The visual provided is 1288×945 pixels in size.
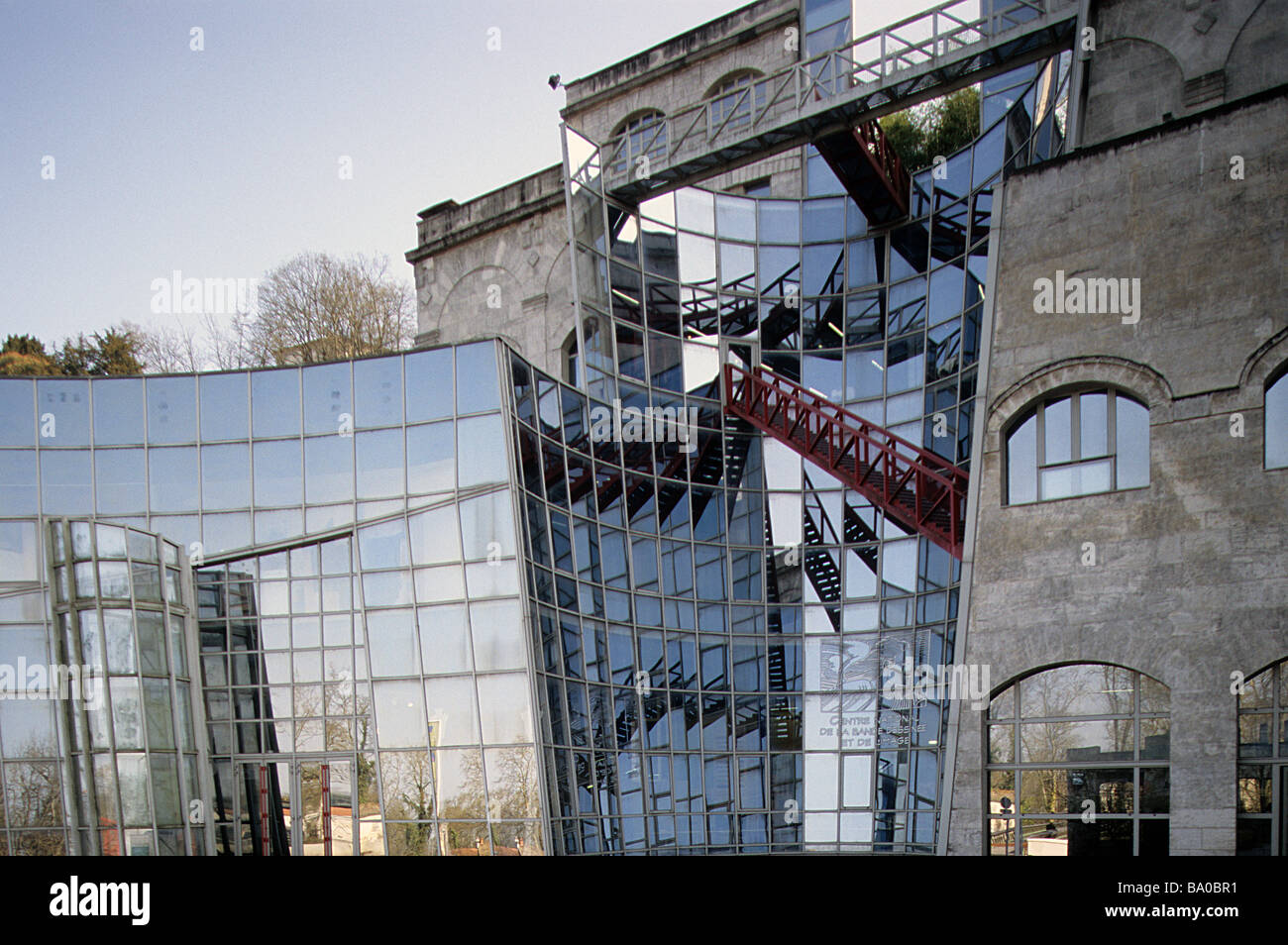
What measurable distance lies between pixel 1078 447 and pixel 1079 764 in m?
4.22

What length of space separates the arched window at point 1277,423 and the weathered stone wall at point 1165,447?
9cm

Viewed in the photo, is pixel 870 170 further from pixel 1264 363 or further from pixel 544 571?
pixel 544 571

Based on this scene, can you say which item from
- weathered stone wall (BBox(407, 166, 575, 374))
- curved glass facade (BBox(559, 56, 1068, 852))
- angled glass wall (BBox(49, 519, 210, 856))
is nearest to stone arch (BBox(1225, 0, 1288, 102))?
curved glass facade (BBox(559, 56, 1068, 852))

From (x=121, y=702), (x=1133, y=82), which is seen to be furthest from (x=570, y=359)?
(x=1133, y=82)

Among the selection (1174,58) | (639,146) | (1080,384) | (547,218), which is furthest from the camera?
(547,218)

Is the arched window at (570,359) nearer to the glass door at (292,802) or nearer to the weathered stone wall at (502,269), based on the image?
the weathered stone wall at (502,269)

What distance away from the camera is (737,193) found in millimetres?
23625

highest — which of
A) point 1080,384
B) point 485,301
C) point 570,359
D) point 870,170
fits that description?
point 870,170

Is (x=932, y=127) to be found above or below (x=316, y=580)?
above

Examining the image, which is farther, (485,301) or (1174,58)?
(485,301)

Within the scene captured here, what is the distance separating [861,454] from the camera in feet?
68.0

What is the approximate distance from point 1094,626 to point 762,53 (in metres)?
16.8

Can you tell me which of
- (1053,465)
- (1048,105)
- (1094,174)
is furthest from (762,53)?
(1053,465)
